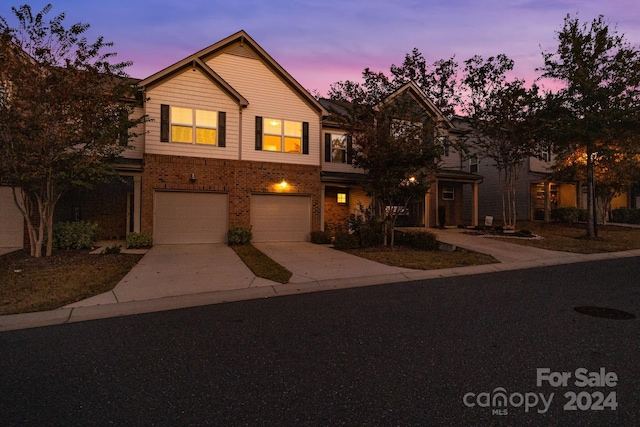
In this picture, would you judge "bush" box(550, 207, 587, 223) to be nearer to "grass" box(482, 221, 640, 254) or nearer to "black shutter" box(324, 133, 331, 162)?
"grass" box(482, 221, 640, 254)

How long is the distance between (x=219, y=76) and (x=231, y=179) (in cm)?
431

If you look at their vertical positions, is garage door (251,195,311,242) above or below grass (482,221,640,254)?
above

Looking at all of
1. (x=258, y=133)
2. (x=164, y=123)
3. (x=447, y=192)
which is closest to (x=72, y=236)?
(x=164, y=123)

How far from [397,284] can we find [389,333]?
3.34 m

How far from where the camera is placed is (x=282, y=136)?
1658 cm

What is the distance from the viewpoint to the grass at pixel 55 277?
20.8 feet

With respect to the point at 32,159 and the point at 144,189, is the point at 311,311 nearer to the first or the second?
the point at 32,159

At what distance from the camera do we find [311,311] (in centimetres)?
579

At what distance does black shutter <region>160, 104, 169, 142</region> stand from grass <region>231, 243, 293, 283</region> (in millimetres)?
5312

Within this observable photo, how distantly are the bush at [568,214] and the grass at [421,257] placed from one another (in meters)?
14.8

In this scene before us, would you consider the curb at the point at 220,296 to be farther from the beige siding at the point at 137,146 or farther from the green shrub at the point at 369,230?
the beige siding at the point at 137,146

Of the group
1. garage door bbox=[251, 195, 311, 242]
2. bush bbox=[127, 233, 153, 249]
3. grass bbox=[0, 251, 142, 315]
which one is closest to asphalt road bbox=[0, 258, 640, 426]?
grass bbox=[0, 251, 142, 315]

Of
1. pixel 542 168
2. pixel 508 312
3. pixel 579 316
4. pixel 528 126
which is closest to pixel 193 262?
pixel 508 312

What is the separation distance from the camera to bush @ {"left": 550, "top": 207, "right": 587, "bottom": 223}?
75.3 feet
